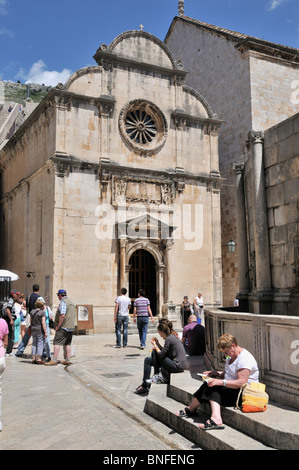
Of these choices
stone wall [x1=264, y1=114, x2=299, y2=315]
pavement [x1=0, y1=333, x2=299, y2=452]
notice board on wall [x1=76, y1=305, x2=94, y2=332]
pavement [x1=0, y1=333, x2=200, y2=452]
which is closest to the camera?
pavement [x1=0, y1=333, x2=299, y2=452]

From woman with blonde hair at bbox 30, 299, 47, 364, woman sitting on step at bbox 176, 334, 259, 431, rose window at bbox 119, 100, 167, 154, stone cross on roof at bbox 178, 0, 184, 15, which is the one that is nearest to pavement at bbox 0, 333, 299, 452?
woman sitting on step at bbox 176, 334, 259, 431

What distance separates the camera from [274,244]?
7.68 meters

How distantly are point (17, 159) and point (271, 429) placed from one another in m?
24.4

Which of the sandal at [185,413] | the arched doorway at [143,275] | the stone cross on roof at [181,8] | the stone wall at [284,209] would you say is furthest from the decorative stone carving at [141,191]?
the stone cross on roof at [181,8]

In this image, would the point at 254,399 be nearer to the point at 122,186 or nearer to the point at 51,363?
the point at 51,363

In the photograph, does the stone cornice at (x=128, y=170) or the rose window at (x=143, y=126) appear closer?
the stone cornice at (x=128, y=170)

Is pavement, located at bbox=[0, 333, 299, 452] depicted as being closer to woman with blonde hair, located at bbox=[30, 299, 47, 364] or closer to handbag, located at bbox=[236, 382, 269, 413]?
handbag, located at bbox=[236, 382, 269, 413]

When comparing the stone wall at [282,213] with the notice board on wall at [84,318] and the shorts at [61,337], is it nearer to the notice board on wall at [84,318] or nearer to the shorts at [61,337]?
the shorts at [61,337]

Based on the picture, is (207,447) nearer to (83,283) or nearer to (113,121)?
(83,283)

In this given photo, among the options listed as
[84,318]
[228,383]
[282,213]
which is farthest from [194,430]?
[84,318]

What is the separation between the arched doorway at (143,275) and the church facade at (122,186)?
1.9 inches

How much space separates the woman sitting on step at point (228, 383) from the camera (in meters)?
5.28

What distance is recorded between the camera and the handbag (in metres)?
5.15

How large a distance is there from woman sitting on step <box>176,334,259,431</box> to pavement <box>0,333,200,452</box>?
0.46 metres
